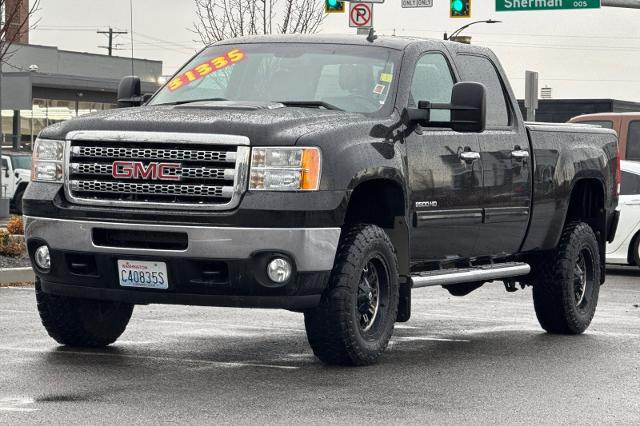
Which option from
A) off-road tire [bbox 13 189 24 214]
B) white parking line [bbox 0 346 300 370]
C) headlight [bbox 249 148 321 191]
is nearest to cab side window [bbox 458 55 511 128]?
headlight [bbox 249 148 321 191]

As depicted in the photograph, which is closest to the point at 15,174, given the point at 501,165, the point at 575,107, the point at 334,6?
the point at 334,6

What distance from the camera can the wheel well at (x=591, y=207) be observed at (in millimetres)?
12688

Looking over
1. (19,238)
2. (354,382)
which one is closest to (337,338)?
(354,382)

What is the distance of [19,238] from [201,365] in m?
9.07

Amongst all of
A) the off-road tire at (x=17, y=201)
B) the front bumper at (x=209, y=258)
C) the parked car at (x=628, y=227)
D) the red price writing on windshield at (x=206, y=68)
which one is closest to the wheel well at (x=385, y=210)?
the front bumper at (x=209, y=258)

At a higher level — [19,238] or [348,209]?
[348,209]

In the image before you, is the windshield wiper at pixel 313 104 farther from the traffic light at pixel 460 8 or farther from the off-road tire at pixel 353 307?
the traffic light at pixel 460 8

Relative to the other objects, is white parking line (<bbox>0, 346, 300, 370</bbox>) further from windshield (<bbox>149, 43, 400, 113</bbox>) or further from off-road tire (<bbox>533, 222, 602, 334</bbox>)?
off-road tire (<bbox>533, 222, 602, 334</bbox>)

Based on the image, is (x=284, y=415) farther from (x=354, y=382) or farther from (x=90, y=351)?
(x=90, y=351)

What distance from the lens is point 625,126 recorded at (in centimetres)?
2547

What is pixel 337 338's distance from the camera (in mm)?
9227

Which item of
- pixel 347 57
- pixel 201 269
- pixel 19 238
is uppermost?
pixel 347 57

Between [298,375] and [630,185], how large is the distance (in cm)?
1189

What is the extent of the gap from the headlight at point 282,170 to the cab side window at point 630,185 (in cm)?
1196
